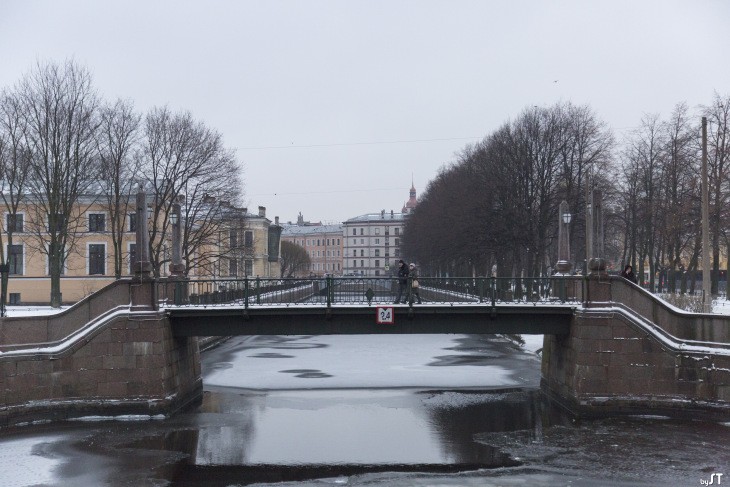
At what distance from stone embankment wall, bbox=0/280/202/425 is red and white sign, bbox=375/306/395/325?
7419 millimetres

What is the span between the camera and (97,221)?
64875mm

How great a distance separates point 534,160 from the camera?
205ft

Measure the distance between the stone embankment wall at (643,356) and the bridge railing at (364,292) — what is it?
5.32ft

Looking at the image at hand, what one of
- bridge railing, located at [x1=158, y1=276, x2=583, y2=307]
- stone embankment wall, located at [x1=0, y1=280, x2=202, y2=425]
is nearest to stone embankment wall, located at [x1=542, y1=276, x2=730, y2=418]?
bridge railing, located at [x1=158, y1=276, x2=583, y2=307]

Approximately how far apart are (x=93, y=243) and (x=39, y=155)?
2215 centimetres

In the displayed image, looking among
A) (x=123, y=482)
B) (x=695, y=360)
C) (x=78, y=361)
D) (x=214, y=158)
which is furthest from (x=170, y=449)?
(x=214, y=158)

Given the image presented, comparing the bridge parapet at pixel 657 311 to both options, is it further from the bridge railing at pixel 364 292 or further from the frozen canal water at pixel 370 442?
the frozen canal water at pixel 370 442

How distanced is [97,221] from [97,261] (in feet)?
13.8

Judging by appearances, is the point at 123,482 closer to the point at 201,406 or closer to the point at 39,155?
the point at 201,406

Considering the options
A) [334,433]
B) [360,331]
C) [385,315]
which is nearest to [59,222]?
[360,331]

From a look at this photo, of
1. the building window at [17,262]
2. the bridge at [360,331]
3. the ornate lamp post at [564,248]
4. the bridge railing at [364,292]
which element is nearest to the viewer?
the bridge at [360,331]

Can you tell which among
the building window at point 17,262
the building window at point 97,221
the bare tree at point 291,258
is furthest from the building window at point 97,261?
the bare tree at point 291,258

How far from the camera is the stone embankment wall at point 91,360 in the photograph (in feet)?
91.8

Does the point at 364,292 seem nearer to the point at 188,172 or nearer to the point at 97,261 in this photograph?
the point at 188,172
